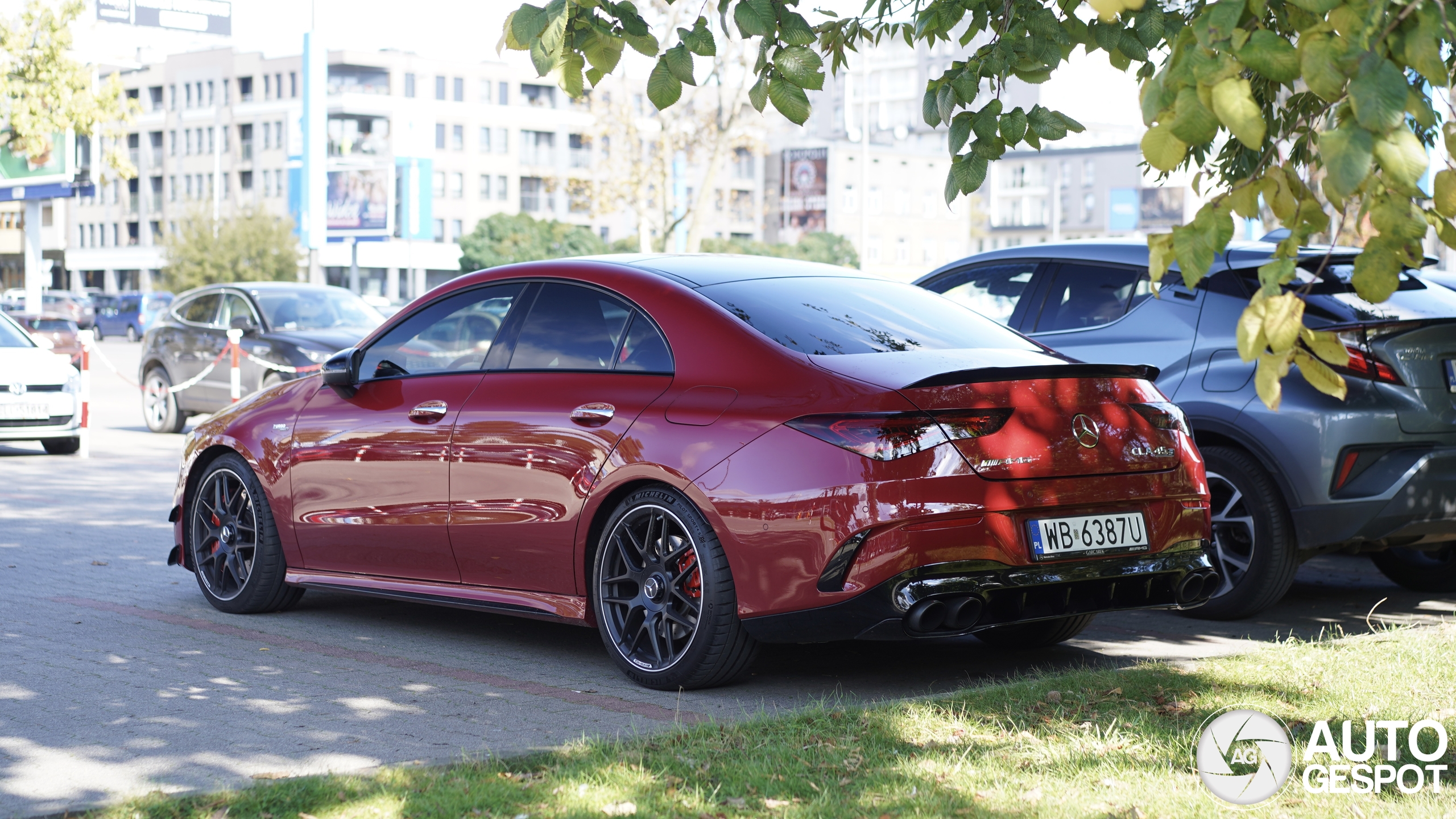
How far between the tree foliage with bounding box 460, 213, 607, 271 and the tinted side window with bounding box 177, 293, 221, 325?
63381 millimetres

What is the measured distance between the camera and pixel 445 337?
686 cm

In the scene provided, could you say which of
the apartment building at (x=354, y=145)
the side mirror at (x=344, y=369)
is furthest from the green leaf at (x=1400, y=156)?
the apartment building at (x=354, y=145)

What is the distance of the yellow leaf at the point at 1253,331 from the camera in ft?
10.0

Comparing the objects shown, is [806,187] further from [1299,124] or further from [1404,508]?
[1299,124]

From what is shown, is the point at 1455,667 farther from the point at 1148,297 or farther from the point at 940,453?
the point at 1148,297

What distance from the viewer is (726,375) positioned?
220 inches

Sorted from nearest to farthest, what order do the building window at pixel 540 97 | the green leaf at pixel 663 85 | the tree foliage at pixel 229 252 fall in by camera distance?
1. the green leaf at pixel 663 85
2. the tree foliage at pixel 229 252
3. the building window at pixel 540 97

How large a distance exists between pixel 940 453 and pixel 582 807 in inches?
67.7

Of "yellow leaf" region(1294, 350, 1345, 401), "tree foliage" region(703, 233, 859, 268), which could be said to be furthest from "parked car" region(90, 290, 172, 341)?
"yellow leaf" region(1294, 350, 1345, 401)

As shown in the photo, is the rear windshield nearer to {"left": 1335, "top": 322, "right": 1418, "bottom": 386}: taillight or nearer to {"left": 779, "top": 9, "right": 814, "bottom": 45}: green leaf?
{"left": 779, "top": 9, "right": 814, "bottom": 45}: green leaf

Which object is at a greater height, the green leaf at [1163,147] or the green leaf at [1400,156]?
the green leaf at [1163,147]

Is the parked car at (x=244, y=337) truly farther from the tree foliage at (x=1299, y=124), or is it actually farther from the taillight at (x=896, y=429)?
the tree foliage at (x=1299, y=124)

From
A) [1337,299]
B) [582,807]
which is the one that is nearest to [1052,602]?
[582,807]

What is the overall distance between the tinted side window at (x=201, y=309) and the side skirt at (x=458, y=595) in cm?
1245
